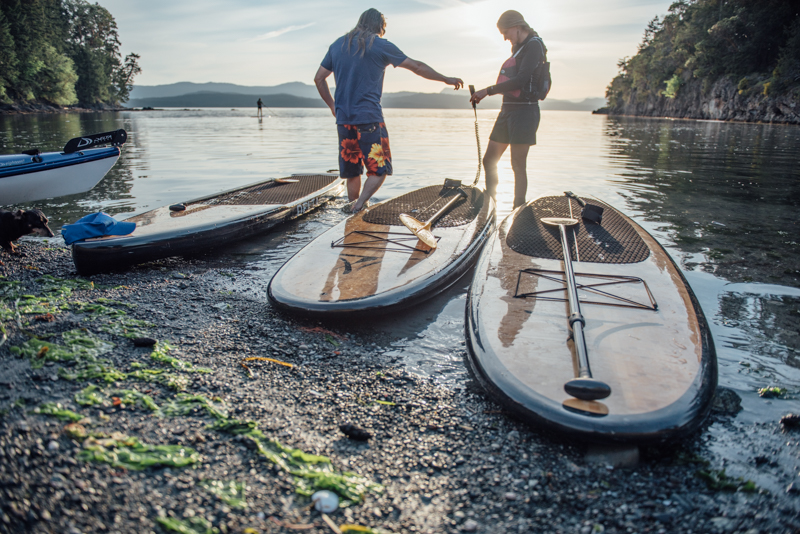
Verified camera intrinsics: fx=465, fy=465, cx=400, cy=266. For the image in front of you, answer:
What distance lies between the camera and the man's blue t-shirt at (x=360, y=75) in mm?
5258

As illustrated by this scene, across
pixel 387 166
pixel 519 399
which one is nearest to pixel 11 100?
pixel 387 166

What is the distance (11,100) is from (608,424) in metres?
73.8

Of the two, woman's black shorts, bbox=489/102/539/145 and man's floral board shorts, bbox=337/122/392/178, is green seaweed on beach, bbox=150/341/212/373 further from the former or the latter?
woman's black shorts, bbox=489/102/539/145

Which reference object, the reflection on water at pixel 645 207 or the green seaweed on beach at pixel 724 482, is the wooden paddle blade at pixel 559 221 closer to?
the reflection on water at pixel 645 207

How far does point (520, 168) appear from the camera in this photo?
19.8 ft

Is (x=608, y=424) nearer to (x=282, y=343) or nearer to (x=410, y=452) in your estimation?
(x=410, y=452)

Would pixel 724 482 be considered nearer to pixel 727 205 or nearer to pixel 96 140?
pixel 727 205

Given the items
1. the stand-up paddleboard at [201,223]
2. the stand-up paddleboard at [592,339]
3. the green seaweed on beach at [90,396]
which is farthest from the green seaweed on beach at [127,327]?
the stand-up paddleboard at [592,339]

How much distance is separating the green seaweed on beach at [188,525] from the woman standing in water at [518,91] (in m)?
4.92

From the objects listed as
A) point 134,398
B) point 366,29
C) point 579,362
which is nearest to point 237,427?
point 134,398

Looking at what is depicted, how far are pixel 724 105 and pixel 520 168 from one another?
60508mm

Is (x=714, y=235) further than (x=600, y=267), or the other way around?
(x=714, y=235)

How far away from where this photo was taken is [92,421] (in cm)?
198

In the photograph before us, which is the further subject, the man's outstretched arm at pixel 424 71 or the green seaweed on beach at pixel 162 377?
the man's outstretched arm at pixel 424 71
